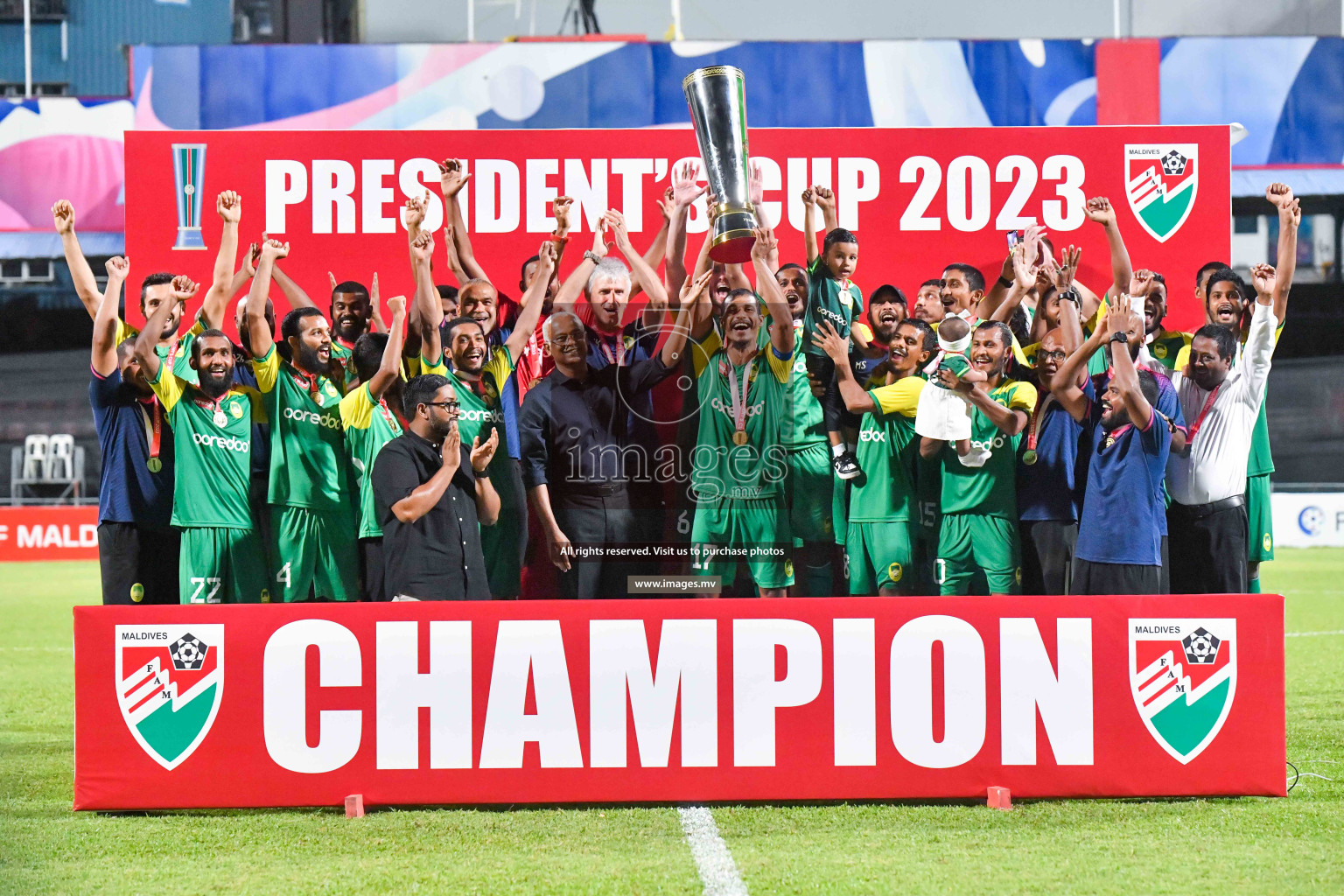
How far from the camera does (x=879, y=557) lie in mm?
6238

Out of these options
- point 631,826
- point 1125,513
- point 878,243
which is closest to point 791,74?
point 878,243

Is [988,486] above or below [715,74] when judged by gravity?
below

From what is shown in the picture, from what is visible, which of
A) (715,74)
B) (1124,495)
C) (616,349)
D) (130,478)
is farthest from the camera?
(130,478)

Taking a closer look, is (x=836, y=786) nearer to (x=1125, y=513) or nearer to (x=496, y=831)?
(x=496, y=831)

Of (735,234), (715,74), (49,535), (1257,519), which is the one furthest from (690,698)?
(49,535)

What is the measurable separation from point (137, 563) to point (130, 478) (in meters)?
0.42

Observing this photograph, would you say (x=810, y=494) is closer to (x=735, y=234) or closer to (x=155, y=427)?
(x=735, y=234)

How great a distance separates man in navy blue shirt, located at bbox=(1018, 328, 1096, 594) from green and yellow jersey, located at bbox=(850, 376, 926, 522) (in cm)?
55

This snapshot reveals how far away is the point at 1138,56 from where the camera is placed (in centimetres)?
2212

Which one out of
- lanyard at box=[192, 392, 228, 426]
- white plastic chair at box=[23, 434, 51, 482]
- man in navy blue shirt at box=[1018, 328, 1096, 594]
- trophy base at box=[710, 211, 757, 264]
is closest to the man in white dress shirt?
man in navy blue shirt at box=[1018, 328, 1096, 594]

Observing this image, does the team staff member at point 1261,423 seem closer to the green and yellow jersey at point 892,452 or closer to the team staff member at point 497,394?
the green and yellow jersey at point 892,452

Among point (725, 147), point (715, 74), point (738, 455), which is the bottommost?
point (738, 455)

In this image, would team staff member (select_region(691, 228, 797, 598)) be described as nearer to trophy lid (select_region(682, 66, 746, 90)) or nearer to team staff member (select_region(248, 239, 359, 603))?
trophy lid (select_region(682, 66, 746, 90))

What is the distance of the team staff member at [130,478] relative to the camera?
20.7 ft
